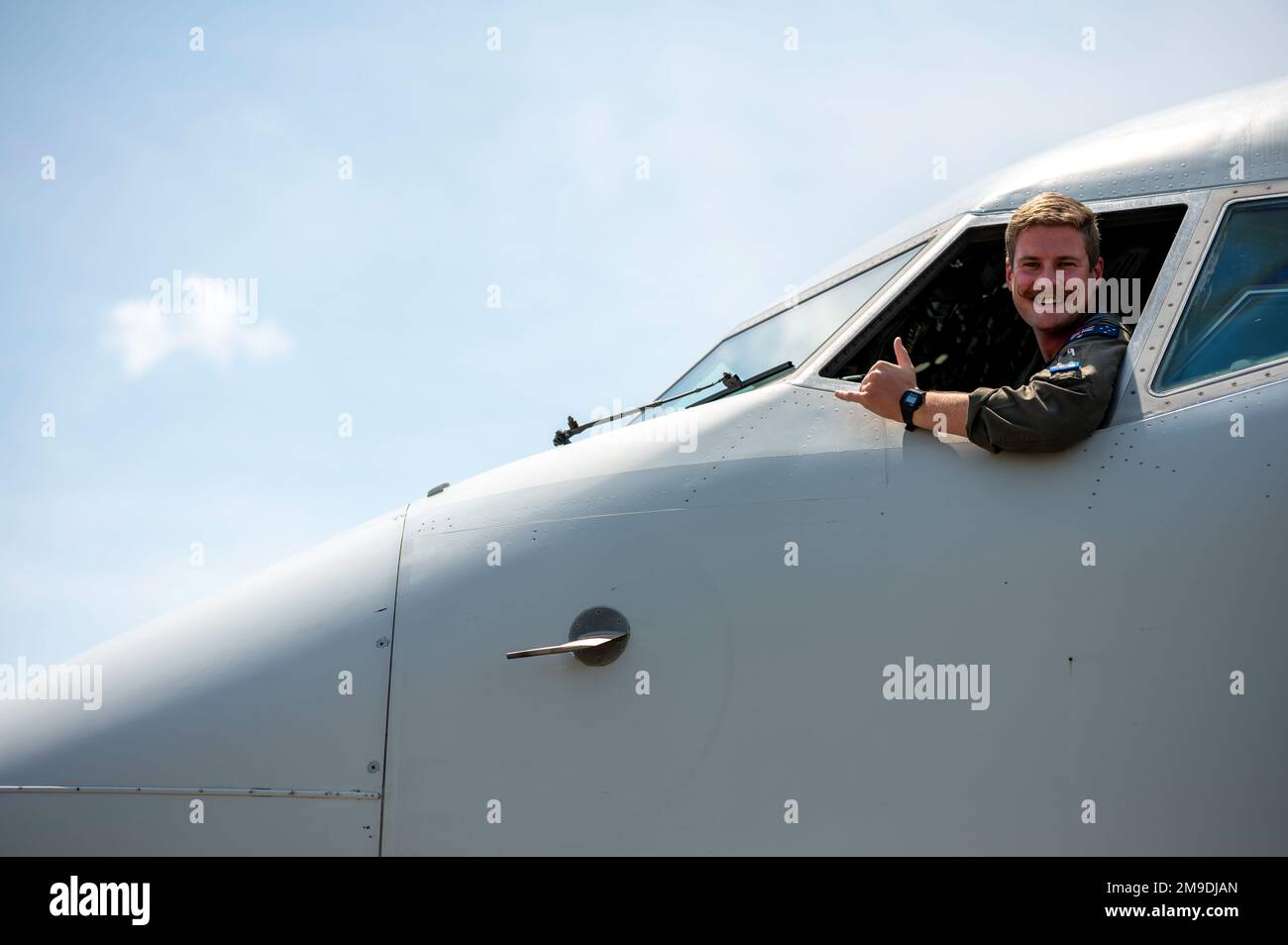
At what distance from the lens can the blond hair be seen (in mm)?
4875

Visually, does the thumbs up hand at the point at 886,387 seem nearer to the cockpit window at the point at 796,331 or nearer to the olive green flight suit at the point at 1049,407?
the olive green flight suit at the point at 1049,407

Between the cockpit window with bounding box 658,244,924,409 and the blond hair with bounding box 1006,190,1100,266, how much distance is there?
1.75ft

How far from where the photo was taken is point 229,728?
445 cm

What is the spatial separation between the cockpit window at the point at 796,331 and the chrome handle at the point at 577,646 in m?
1.73

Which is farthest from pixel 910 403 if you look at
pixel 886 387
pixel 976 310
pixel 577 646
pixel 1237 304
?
pixel 577 646

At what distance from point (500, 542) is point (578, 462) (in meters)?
0.51

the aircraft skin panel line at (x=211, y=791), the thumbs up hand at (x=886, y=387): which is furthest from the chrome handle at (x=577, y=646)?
the thumbs up hand at (x=886, y=387)

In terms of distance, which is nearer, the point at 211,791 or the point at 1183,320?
the point at 211,791

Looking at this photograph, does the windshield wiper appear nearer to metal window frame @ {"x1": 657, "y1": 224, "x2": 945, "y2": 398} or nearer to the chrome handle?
metal window frame @ {"x1": 657, "y1": 224, "x2": 945, "y2": 398}

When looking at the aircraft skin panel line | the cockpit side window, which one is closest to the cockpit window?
the cockpit side window

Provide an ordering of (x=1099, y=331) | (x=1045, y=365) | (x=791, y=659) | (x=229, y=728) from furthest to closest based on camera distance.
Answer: (x=1045, y=365) < (x=1099, y=331) < (x=229, y=728) < (x=791, y=659)

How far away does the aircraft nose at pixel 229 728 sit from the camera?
4371 mm

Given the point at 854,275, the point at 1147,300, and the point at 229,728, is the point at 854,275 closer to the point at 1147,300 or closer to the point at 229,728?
the point at 1147,300

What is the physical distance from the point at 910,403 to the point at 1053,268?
0.92 metres
